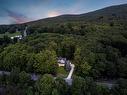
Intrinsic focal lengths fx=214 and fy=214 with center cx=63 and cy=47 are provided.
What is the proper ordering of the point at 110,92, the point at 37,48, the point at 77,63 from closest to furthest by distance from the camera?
the point at 110,92
the point at 77,63
the point at 37,48

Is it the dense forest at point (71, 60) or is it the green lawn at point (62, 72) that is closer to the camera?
the dense forest at point (71, 60)

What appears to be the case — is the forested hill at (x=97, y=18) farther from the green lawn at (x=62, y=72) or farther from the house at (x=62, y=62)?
the green lawn at (x=62, y=72)

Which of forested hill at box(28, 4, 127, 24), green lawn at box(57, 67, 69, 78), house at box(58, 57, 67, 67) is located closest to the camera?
green lawn at box(57, 67, 69, 78)

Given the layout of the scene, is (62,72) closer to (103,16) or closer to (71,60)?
(71,60)

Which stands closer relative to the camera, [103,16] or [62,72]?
[62,72]

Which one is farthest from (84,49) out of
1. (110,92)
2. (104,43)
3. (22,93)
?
(22,93)

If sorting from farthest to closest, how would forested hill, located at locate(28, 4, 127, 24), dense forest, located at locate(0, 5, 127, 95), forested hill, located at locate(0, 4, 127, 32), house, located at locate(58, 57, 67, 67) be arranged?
forested hill, located at locate(28, 4, 127, 24)
forested hill, located at locate(0, 4, 127, 32)
house, located at locate(58, 57, 67, 67)
dense forest, located at locate(0, 5, 127, 95)

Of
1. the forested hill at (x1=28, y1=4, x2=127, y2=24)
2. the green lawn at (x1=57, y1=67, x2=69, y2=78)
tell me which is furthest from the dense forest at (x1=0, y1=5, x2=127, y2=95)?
the forested hill at (x1=28, y1=4, x2=127, y2=24)

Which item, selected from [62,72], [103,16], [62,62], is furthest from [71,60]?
[103,16]

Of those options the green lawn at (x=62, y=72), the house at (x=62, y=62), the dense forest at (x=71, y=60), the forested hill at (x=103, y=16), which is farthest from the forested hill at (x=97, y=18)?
the green lawn at (x=62, y=72)

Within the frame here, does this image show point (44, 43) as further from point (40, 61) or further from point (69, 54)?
point (40, 61)

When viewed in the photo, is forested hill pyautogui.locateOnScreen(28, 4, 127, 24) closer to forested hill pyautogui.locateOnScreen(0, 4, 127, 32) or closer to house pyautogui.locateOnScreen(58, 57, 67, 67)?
forested hill pyautogui.locateOnScreen(0, 4, 127, 32)
